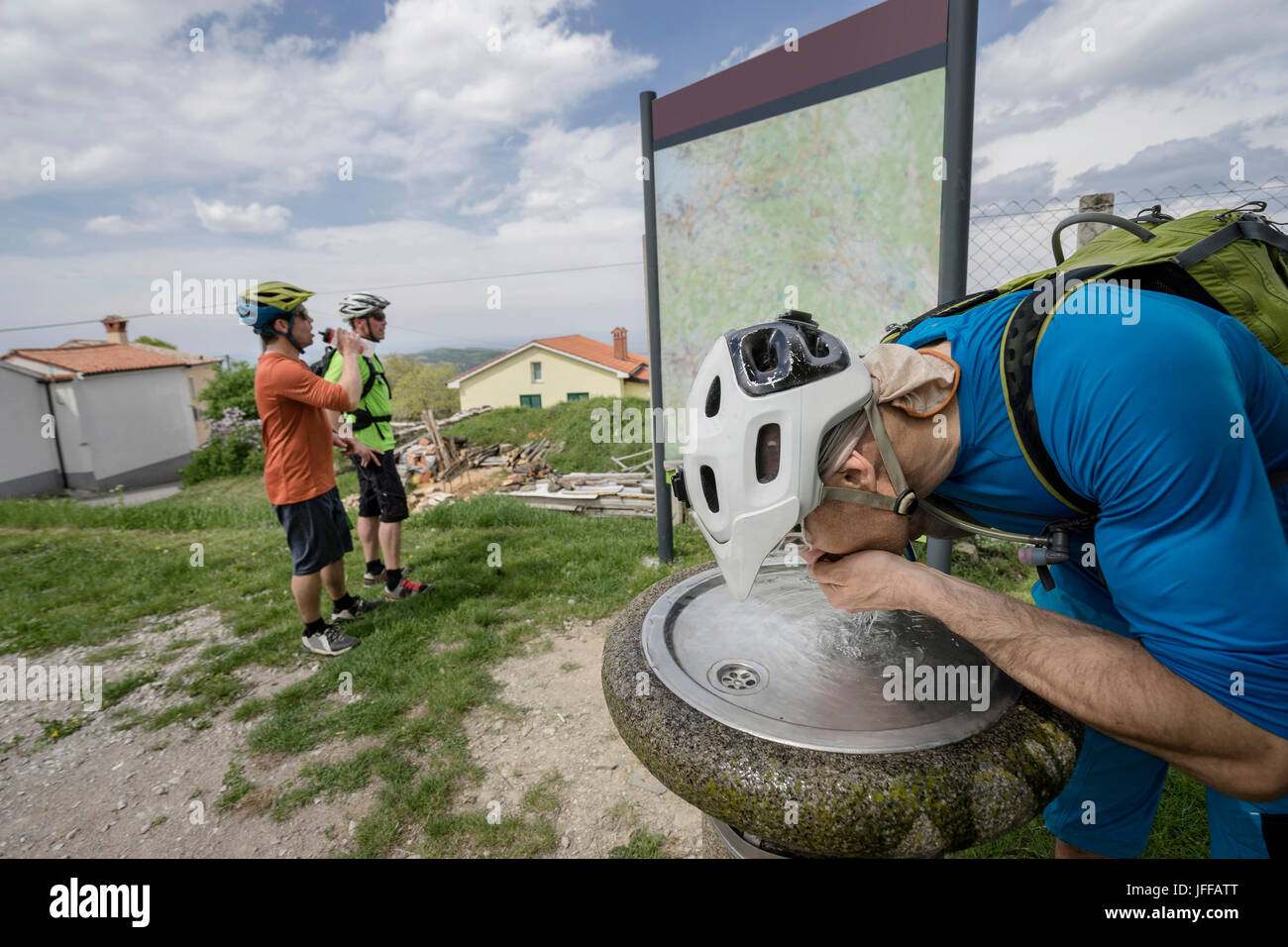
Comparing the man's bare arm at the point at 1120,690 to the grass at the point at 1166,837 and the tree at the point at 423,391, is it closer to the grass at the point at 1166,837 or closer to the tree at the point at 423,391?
the grass at the point at 1166,837

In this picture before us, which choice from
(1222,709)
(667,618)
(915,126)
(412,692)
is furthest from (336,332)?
(1222,709)

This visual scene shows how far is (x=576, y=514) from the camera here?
8.84m

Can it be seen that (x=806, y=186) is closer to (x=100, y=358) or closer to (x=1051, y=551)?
(x=1051, y=551)

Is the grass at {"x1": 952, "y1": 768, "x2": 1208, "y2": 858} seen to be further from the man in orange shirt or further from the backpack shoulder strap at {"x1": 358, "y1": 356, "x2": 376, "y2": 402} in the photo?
the backpack shoulder strap at {"x1": 358, "y1": 356, "x2": 376, "y2": 402}

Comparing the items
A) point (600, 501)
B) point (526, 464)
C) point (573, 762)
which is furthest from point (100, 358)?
point (573, 762)

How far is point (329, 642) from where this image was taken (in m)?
4.69

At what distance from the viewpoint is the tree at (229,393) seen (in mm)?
42312

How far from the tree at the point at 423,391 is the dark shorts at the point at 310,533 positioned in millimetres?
40025

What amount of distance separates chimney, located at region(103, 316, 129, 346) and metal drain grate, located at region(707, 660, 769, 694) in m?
54.1

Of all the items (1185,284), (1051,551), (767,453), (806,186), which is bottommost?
(1051,551)

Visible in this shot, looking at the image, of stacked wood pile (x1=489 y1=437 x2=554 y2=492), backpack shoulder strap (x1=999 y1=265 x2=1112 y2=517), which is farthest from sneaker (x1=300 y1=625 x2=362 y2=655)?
stacked wood pile (x1=489 y1=437 x2=554 y2=492)

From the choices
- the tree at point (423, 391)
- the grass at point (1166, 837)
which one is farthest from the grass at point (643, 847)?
the tree at point (423, 391)

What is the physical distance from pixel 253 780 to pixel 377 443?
283 centimetres

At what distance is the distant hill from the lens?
44375 millimetres
